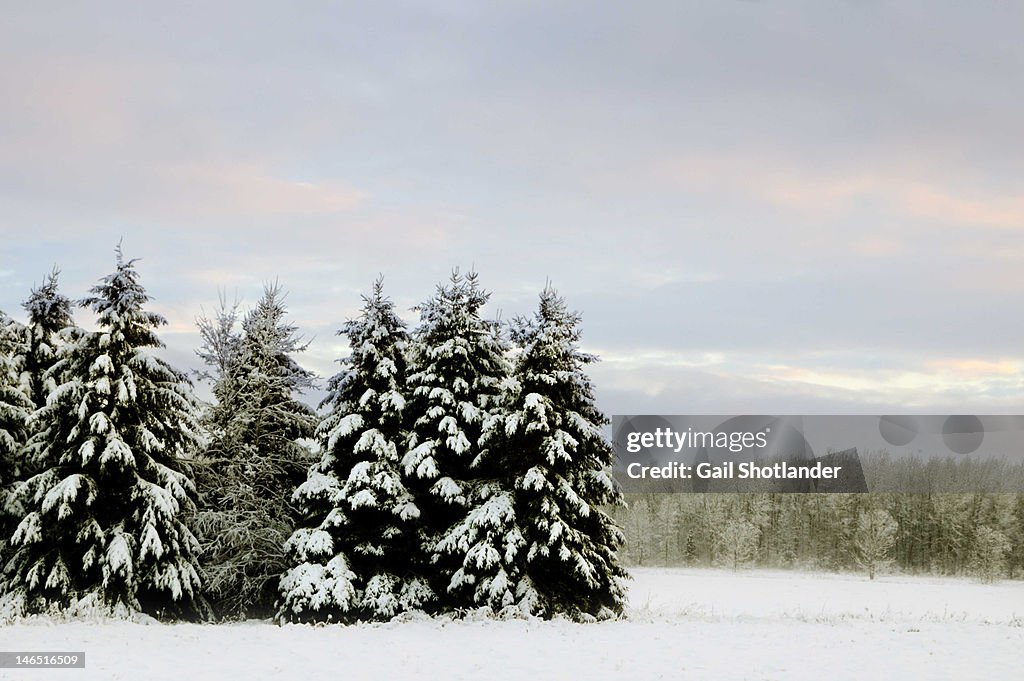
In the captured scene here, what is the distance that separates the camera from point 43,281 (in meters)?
27.0

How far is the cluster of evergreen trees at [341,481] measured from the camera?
22.5 metres

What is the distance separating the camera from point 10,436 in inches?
950

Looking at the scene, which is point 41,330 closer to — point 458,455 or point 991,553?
point 458,455

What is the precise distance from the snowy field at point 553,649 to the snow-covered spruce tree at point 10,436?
5.76 meters

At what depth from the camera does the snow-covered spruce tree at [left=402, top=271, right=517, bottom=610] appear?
2281 cm

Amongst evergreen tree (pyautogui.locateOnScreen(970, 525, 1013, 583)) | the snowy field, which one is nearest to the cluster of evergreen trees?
the snowy field

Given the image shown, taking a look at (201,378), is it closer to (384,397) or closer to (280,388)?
(280,388)

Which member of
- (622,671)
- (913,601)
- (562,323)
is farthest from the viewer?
(913,601)

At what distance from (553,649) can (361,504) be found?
757cm

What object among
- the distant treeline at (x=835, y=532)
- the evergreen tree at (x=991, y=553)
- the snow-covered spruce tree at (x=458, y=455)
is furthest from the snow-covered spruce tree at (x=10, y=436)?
the evergreen tree at (x=991, y=553)

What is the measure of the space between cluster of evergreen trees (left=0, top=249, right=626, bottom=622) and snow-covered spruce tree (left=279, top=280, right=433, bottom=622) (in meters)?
0.06

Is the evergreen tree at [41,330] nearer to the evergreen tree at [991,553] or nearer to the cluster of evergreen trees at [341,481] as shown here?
the cluster of evergreen trees at [341,481]

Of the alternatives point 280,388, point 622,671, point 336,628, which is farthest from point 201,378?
point 622,671

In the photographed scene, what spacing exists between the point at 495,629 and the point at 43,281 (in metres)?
18.8
